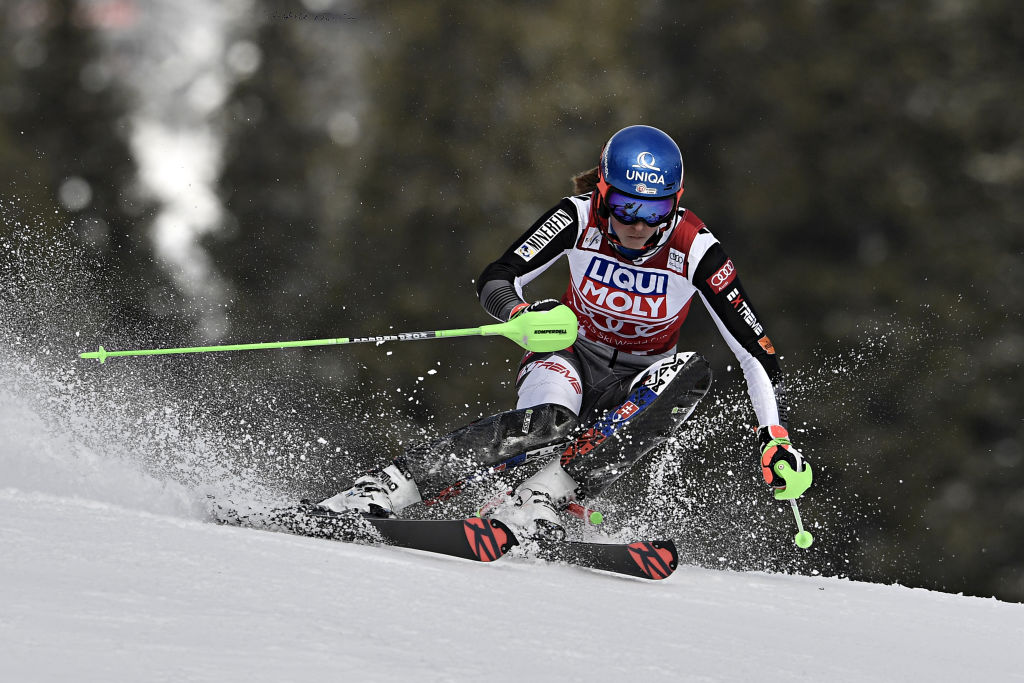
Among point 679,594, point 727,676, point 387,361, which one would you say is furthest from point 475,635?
point 387,361

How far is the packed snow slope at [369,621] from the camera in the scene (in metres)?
1.24

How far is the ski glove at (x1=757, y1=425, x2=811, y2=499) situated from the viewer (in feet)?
8.87

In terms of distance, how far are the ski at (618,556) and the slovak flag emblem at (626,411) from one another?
1.24 ft

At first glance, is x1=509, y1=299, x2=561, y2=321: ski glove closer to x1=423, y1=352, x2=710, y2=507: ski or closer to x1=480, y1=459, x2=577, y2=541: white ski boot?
x1=423, y1=352, x2=710, y2=507: ski

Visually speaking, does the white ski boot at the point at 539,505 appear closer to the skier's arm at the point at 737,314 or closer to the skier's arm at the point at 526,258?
the skier's arm at the point at 526,258

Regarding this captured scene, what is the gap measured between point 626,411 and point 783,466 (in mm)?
472

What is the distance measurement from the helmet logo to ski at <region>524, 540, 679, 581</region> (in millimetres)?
1051

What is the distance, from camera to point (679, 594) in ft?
8.23

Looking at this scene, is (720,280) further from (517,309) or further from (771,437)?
(517,309)

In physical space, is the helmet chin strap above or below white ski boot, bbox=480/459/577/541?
above

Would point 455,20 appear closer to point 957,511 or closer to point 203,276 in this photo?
point 203,276

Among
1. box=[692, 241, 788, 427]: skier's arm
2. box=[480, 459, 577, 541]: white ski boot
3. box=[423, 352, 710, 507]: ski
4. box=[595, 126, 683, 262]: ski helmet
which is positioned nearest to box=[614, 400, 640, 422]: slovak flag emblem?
box=[423, 352, 710, 507]: ski

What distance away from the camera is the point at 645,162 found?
2803mm

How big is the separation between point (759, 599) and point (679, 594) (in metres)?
0.28
